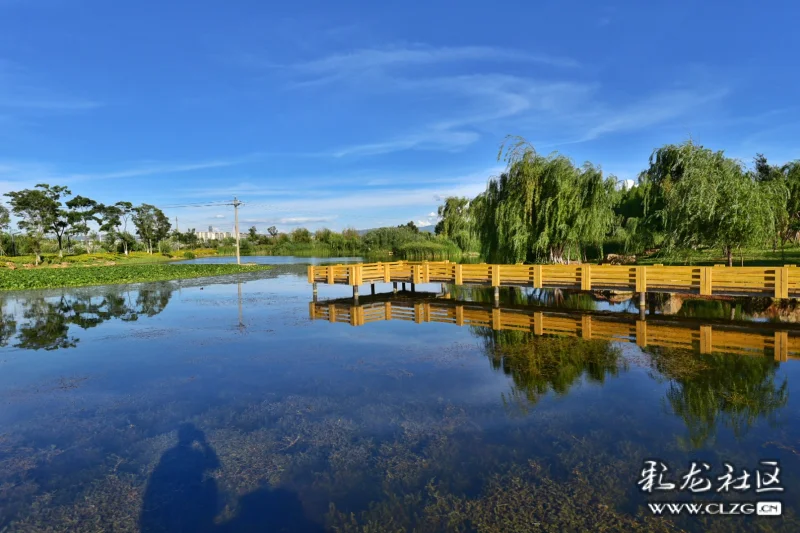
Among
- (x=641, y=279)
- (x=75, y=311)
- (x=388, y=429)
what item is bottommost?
(x=388, y=429)

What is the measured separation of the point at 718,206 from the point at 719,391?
648 inches

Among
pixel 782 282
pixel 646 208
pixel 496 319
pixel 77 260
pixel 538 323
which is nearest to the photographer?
pixel 782 282

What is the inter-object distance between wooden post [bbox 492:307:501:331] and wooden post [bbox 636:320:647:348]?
432 centimetres

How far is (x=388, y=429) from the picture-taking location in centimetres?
767

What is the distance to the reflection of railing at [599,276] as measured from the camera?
1579 centimetres

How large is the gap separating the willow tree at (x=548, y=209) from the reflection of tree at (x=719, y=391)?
542 inches

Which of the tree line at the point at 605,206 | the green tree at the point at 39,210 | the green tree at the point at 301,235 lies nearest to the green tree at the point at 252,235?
the green tree at the point at 301,235

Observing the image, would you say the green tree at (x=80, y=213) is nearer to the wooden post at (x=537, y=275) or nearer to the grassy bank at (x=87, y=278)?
the grassy bank at (x=87, y=278)

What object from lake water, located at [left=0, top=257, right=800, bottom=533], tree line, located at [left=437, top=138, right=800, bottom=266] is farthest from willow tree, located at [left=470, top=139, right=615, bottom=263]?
lake water, located at [left=0, top=257, right=800, bottom=533]

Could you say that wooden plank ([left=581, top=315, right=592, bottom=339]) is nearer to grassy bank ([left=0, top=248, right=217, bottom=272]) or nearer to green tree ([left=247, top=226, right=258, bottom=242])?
grassy bank ([left=0, top=248, right=217, bottom=272])

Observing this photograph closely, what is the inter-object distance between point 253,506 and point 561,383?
6.64m

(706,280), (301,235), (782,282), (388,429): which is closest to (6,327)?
(388,429)

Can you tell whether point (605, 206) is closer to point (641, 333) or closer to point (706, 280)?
point (706, 280)

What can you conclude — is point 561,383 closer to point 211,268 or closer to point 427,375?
point 427,375
